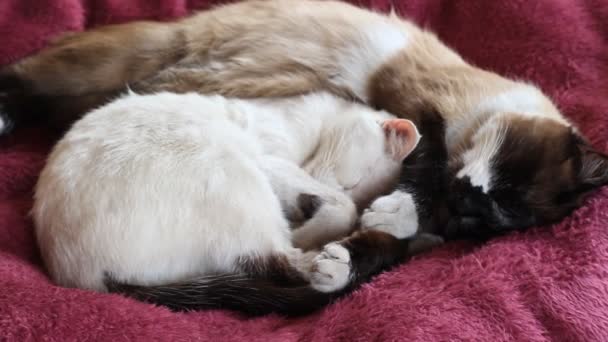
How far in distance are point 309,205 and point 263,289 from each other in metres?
0.30

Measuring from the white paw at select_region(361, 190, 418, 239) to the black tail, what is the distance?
6 cm

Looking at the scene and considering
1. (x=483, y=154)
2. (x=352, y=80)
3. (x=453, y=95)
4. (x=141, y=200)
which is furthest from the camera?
(x=352, y=80)

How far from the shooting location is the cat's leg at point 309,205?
1.41m

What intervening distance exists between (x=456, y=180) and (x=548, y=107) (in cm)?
41

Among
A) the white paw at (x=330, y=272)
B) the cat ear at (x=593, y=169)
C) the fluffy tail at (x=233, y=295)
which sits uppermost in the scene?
the cat ear at (x=593, y=169)

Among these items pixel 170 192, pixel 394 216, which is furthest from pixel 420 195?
pixel 170 192

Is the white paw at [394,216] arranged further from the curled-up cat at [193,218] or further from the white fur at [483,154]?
the white fur at [483,154]

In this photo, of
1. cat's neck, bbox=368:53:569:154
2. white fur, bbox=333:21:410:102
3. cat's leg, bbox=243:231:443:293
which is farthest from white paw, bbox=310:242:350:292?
white fur, bbox=333:21:410:102

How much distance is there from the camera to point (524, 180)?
1369mm

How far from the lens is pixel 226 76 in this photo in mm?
1735

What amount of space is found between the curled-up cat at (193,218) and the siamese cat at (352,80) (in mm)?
135

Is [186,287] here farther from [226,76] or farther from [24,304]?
[226,76]

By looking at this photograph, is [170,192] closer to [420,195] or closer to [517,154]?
[420,195]

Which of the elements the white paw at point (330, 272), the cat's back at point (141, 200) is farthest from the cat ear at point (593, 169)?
the cat's back at point (141, 200)
